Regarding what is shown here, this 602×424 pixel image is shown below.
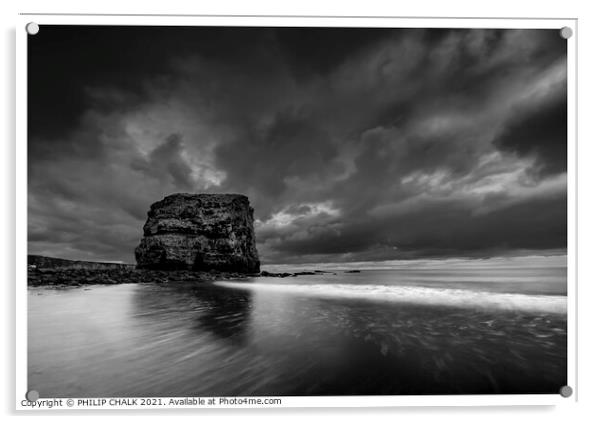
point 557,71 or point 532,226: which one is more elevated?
point 557,71

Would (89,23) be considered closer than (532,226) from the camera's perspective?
Yes

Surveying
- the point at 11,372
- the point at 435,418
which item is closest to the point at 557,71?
the point at 435,418

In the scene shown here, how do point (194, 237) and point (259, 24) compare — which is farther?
point (194, 237)

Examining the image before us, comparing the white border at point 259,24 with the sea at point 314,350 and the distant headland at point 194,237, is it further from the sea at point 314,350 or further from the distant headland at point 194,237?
the distant headland at point 194,237

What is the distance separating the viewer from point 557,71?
363cm

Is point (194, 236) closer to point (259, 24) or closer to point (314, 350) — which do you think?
point (259, 24)

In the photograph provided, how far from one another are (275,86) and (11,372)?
563 cm

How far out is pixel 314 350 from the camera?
10.3ft

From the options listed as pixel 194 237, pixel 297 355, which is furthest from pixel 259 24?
pixel 194 237

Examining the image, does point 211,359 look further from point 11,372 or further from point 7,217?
point 7,217

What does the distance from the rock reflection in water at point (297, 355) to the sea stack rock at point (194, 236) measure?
90.6 feet

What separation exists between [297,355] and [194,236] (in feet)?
103

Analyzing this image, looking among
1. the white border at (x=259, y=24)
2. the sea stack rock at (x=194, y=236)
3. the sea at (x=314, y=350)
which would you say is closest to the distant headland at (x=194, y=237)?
the sea stack rock at (x=194, y=236)
